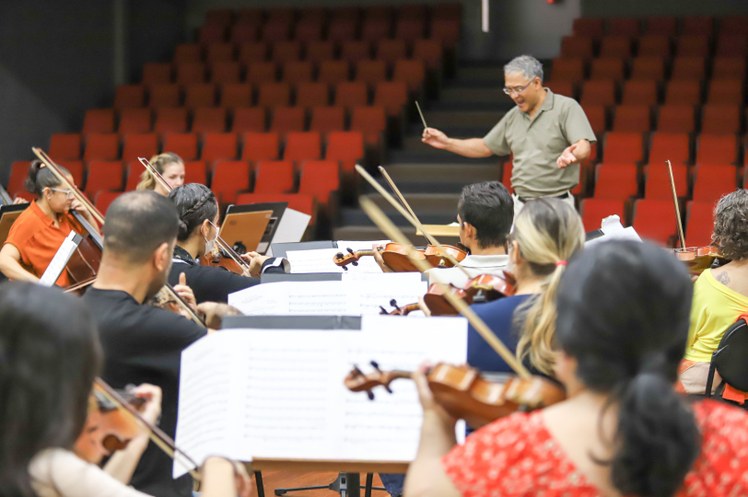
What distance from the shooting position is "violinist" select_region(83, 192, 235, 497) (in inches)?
82.0

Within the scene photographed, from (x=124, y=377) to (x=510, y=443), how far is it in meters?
1.03

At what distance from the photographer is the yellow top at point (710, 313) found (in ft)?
10.6

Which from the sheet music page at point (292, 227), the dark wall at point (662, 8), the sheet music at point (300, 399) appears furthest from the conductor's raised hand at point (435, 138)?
the dark wall at point (662, 8)

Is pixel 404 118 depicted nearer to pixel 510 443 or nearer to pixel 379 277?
pixel 379 277

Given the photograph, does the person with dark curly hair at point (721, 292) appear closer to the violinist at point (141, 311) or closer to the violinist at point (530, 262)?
the violinist at point (530, 262)

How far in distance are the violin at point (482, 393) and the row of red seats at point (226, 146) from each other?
5.80 m

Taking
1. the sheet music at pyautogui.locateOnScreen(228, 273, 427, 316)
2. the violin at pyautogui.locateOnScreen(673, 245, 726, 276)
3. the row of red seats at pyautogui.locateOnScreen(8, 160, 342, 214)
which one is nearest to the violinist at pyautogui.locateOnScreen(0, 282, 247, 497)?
the sheet music at pyautogui.locateOnScreen(228, 273, 427, 316)

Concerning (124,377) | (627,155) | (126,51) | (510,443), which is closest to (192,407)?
(124,377)

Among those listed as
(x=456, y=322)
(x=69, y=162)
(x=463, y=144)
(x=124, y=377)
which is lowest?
(x=69, y=162)

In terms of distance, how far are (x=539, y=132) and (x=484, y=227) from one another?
1928 mm

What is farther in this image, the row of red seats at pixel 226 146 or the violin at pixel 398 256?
the row of red seats at pixel 226 146

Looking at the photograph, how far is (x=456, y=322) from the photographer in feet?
6.43

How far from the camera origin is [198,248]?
330cm

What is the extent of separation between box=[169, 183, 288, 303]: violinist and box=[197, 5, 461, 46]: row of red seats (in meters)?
6.24
